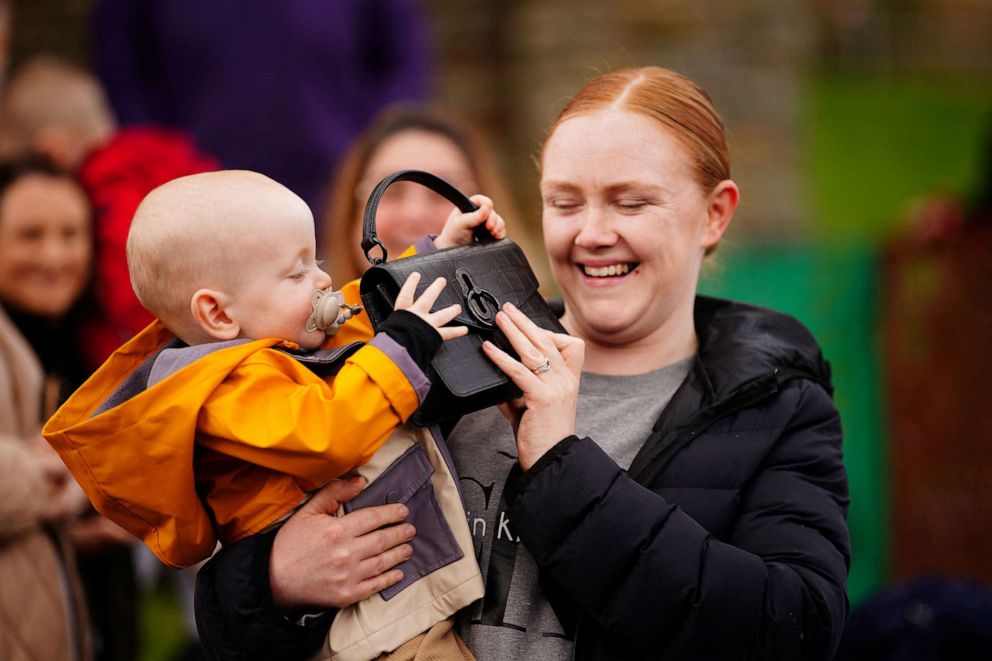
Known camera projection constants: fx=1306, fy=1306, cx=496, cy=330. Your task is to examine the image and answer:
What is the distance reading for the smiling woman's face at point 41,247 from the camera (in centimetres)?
378

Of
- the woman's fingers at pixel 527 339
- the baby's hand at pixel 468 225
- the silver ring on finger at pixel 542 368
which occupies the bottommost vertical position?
the silver ring on finger at pixel 542 368

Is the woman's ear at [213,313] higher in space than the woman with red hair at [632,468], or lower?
higher

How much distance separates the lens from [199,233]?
216cm

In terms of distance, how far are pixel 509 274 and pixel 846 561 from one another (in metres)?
0.79

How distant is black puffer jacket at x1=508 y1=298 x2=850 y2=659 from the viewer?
6.93 feet

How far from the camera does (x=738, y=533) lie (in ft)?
7.46

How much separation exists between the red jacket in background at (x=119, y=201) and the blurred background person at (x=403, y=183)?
0.49 meters

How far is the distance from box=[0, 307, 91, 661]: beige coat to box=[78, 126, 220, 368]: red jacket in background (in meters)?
0.58

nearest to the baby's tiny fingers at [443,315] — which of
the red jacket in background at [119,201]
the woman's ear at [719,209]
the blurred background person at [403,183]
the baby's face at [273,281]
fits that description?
the baby's face at [273,281]

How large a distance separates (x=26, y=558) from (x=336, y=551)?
1.22 m

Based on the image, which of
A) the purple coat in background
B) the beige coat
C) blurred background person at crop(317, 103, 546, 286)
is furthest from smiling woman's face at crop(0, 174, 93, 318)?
the purple coat in background

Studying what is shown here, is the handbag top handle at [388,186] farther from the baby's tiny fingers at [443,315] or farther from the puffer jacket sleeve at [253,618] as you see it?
the puffer jacket sleeve at [253,618]

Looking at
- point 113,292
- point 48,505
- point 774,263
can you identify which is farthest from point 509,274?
point 774,263

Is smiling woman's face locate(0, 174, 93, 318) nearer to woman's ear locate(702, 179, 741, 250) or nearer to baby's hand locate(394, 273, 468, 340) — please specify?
baby's hand locate(394, 273, 468, 340)
